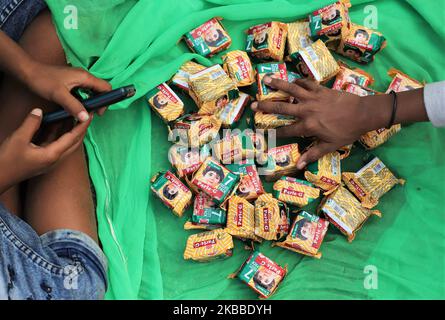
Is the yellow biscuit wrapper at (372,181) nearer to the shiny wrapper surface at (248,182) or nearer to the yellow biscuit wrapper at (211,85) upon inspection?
the shiny wrapper surface at (248,182)

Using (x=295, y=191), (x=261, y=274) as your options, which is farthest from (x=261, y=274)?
(x=295, y=191)

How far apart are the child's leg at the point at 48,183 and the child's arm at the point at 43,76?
76mm

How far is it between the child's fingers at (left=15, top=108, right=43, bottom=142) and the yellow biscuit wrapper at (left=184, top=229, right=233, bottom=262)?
553mm

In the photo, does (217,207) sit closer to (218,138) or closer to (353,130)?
(218,138)

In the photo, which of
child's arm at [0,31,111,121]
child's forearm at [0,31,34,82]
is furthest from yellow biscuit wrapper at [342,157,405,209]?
child's forearm at [0,31,34,82]

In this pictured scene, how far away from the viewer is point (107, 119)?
1.51 meters

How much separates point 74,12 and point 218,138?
587mm

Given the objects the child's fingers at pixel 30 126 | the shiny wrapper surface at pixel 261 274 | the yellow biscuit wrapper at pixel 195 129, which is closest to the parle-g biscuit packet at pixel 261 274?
the shiny wrapper surface at pixel 261 274

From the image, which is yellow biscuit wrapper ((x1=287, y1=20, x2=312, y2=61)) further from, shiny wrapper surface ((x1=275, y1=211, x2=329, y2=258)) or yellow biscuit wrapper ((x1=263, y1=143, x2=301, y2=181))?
shiny wrapper surface ((x1=275, y1=211, x2=329, y2=258))

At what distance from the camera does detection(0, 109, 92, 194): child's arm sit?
1150mm

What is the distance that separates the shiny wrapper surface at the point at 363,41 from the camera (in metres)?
1.51

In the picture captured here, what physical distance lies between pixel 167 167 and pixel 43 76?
47cm

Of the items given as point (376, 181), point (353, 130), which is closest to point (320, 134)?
point (353, 130)

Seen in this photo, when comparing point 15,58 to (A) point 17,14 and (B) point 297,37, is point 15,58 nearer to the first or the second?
(A) point 17,14
